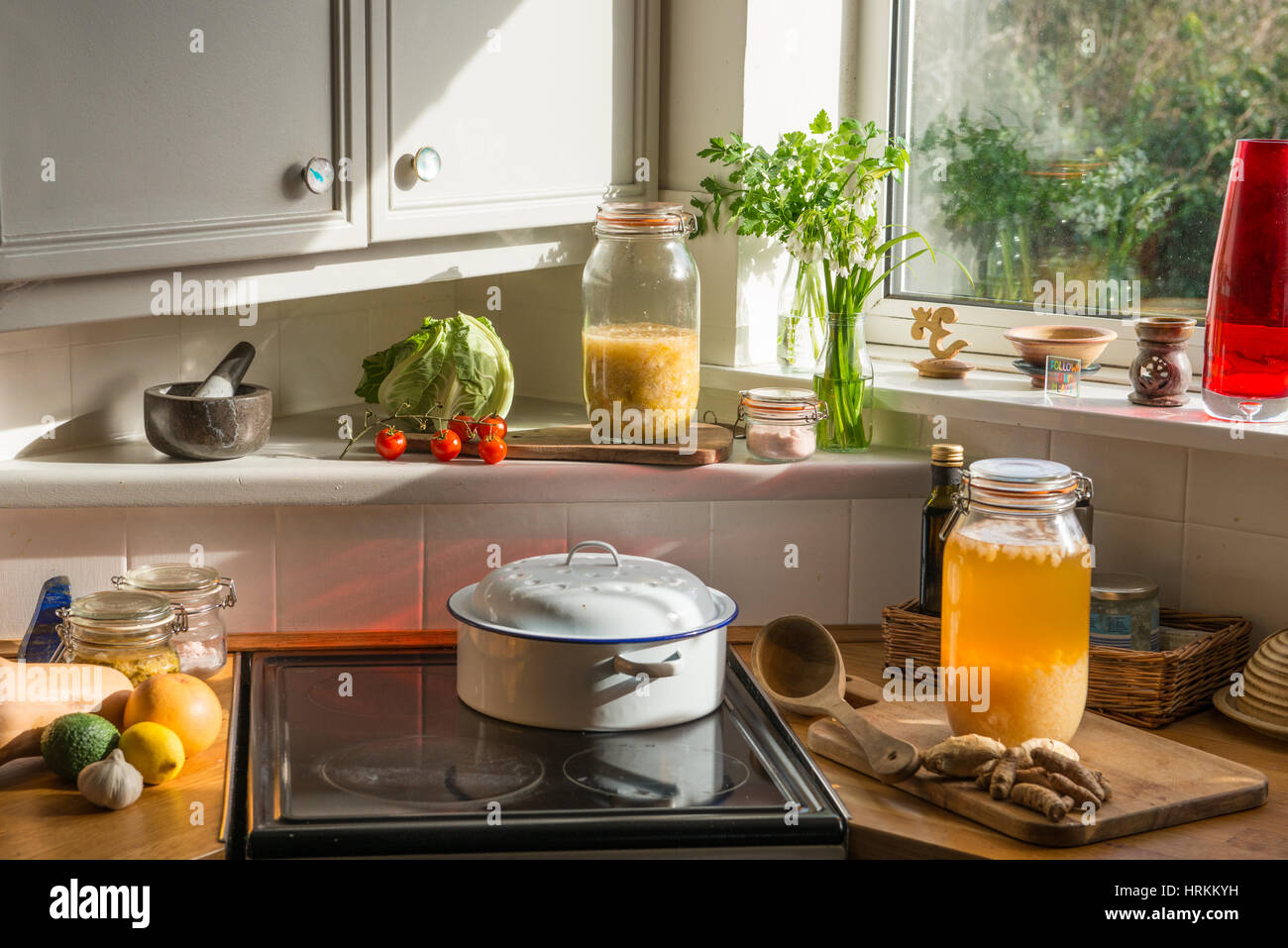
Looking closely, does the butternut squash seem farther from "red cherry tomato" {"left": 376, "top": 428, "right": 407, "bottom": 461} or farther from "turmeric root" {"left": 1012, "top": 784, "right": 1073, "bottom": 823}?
"turmeric root" {"left": 1012, "top": 784, "right": 1073, "bottom": 823}

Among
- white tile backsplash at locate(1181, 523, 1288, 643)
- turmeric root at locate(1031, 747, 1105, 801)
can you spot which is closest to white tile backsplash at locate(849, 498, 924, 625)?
white tile backsplash at locate(1181, 523, 1288, 643)

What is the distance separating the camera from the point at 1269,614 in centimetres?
170

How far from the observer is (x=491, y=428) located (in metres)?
1.85

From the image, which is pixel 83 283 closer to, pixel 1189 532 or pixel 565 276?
pixel 565 276

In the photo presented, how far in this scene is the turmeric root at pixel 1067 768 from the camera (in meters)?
1.33

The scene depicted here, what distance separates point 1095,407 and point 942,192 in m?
0.48

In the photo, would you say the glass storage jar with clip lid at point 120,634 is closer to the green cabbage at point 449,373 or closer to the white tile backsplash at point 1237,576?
the green cabbage at point 449,373

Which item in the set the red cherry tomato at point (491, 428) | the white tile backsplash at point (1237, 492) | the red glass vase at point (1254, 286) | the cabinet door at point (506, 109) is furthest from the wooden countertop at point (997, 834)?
the cabinet door at point (506, 109)

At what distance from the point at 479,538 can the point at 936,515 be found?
60 centimetres

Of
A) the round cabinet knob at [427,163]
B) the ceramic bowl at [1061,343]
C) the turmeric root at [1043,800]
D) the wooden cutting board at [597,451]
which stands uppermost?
the round cabinet knob at [427,163]

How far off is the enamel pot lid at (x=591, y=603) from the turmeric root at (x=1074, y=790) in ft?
1.28
